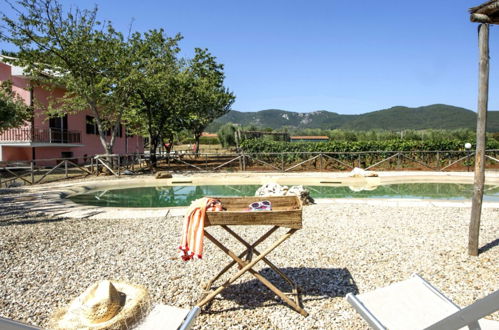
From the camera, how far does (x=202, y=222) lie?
117 inches

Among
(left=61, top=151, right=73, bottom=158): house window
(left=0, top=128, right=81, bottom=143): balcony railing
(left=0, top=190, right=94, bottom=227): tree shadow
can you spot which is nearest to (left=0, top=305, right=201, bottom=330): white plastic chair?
(left=0, top=190, right=94, bottom=227): tree shadow

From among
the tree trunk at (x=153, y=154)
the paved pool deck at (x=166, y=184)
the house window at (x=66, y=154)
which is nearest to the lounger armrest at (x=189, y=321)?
the paved pool deck at (x=166, y=184)

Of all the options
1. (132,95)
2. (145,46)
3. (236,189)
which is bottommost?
(236,189)

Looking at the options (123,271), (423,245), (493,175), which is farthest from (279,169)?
(123,271)

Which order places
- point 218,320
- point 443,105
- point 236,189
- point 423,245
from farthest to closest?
point 443,105, point 236,189, point 423,245, point 218,320

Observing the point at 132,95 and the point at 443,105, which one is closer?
the point at 132,95

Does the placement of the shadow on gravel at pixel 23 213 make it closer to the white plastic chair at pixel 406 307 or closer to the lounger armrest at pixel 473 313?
the white plastic chair at pixel 406 307

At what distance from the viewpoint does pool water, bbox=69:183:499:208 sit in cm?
1063

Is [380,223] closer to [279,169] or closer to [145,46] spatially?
[279,169]

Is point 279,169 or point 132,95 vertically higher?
point 132,95

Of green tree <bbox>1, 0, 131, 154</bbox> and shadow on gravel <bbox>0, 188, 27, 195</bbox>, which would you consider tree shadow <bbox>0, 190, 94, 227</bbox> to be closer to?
shadow on gravel <bbox>0, 188, 27, 195</bbox>

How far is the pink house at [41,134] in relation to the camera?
56.8 feet

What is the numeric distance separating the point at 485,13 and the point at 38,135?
19.6 metres

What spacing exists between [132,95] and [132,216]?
11.1 m
